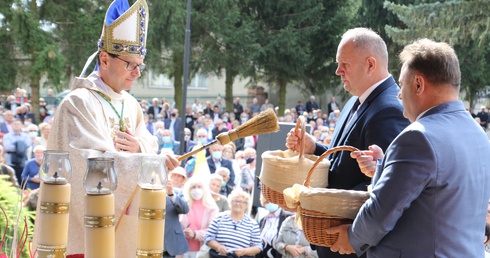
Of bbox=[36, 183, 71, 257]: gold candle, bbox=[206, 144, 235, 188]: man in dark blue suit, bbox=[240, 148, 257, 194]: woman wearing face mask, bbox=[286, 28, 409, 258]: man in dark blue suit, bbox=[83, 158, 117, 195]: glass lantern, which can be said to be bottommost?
bbox=[240, 148, 257, 194]: woman wearing face mask

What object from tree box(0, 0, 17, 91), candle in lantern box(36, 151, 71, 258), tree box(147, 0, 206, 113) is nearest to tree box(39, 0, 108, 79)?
tree box(0, 0, 17, 91)

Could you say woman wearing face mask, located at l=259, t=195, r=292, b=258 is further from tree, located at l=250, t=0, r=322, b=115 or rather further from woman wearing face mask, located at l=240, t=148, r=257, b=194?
tree, located at l=250, t=0, r=322, b=115

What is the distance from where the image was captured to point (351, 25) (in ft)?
101

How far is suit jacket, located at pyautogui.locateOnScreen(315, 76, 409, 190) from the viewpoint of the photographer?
382 cm

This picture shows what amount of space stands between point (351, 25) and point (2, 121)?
60.4 ft

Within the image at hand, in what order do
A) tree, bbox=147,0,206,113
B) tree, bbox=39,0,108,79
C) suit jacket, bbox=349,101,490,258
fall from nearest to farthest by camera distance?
1. suit jacket, bbox=349,101,490,258
2. tree, bbox=39,0,108,79
3. tree, bbox=147,0,206,113

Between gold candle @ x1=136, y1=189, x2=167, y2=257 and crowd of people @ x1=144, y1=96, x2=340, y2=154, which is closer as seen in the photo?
gold candle @ x1=136, y1=189, x2=167, y2=257

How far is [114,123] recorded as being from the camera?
14.5 ft

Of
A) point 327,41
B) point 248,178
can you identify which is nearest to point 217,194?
point 248,178

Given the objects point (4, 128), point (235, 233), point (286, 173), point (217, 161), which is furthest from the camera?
point (4, 128)

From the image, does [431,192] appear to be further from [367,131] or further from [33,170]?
[33,170]

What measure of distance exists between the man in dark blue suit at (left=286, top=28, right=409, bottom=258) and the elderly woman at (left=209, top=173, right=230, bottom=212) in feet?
16.9

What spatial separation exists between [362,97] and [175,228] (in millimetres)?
4559

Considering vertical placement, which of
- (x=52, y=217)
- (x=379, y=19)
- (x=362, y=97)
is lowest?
(x=52, y=217)
